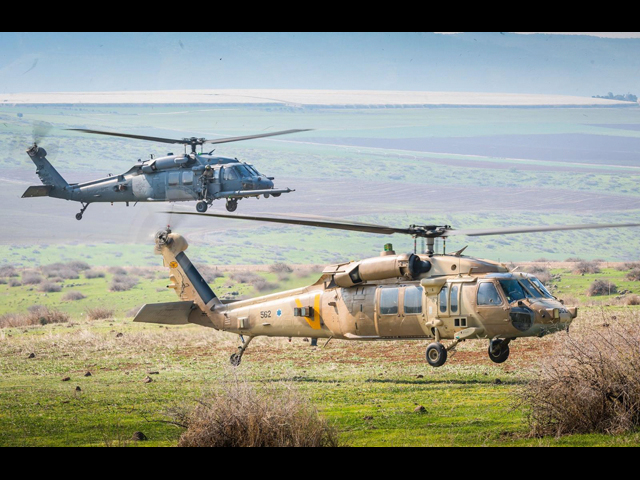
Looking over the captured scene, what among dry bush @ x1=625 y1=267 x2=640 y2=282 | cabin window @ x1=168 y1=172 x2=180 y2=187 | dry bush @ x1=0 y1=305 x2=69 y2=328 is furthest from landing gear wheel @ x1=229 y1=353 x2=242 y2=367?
dry bush @ x1=625 y1=267 x2=640 y2=282

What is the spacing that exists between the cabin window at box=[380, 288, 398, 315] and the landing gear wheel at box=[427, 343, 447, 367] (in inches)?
52.4

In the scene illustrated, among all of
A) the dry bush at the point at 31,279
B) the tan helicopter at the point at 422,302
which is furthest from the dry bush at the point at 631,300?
the dry bush at the point at 31,279

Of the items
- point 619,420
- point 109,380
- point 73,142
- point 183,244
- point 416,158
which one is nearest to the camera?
point 619,420

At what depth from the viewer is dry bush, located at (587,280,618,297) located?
45.7 metres

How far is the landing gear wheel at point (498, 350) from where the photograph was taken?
72.9 feet

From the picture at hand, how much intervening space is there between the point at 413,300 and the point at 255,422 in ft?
24.9

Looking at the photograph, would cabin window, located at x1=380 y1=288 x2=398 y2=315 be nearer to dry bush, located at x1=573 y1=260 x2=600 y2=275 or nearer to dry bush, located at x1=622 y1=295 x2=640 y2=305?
dry bush, located at x1=622 y1=295 x2=640 y2=305

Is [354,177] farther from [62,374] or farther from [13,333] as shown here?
[62,374]

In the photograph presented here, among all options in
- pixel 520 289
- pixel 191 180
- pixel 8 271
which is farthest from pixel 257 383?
pixel 8 271

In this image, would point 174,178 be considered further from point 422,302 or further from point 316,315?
point 422,302

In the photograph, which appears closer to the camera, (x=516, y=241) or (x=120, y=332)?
(x=120, y=332)

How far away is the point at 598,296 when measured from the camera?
44250mm

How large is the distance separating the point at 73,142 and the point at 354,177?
25.0m
